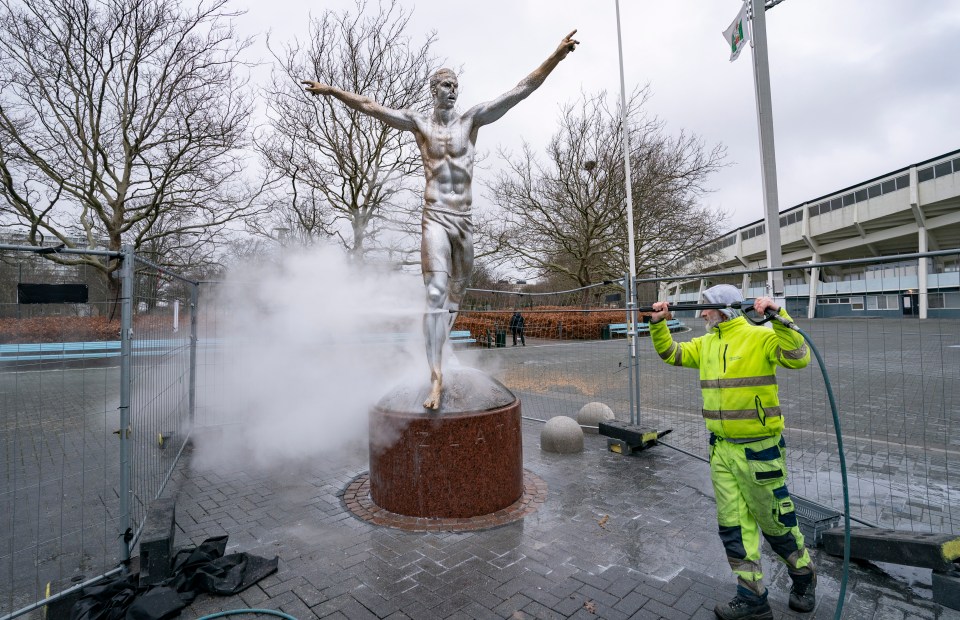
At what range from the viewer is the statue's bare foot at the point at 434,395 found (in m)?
4.23

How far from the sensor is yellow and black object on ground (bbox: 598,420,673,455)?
5898mm

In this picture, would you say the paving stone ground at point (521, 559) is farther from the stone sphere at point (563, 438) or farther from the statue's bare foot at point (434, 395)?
the statue's bare foot at point (434, 395)

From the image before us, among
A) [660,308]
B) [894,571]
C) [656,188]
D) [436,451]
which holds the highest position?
[656,188]

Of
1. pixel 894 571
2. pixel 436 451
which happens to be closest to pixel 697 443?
pixel 894 571

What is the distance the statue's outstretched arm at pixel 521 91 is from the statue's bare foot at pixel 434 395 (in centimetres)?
251

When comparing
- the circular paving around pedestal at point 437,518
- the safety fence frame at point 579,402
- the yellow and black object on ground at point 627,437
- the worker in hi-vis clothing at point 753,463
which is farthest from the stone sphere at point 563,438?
the worker in hi-vis clothing at point 753,463

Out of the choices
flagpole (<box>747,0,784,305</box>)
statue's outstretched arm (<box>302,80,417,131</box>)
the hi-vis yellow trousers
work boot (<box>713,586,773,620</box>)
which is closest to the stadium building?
flagpole (<box>747,0,784,305</box>)

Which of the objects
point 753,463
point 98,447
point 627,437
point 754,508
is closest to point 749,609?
point 754,508

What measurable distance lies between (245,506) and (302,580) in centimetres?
166

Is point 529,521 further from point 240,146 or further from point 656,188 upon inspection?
point 656,188

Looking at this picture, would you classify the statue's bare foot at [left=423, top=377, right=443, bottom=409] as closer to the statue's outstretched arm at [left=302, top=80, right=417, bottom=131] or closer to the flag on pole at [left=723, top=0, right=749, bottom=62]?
the statue's outstretched arm at [left=302, top=80, right=417, bottom=131]

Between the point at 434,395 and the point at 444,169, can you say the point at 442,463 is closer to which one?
the point at 434,395

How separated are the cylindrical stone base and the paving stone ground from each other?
0.98 ft

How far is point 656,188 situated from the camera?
69.4 feet
